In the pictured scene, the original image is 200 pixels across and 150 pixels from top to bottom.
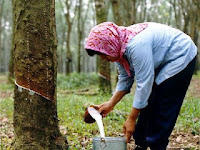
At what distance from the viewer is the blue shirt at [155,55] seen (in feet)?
7.29

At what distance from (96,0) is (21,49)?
5780 millimetres

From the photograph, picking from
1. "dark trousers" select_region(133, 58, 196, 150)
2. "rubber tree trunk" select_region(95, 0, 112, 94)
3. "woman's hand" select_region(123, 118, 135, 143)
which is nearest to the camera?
"woman's hand" select_region(123, 118, 135, 143)

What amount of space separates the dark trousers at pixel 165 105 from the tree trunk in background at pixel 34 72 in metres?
0.92

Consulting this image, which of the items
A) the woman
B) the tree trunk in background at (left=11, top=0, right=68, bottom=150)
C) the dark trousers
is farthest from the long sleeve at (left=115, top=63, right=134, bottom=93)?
the tree trunk in background at (left=11, top=0, right=68, bottom=150)

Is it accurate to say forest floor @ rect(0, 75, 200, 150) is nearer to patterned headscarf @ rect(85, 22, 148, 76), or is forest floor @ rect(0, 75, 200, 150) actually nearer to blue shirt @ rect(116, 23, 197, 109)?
blue shirt @ rect(116, 23, 197, 109)

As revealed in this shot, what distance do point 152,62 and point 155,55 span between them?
0.19 m

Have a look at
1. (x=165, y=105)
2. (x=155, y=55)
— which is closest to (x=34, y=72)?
(x=155, y=55)

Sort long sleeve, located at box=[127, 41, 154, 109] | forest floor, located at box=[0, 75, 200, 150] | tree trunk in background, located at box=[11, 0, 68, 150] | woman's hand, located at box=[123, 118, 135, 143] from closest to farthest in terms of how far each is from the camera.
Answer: long sleeve, located at box=[127, 41, 154, 109] → woman's hand, located at box=[123, 118, 135, 143] → tree trunk in background, located at box=[11, 0, 68, 150] → forest floor, located at box=[0, 75, 200, 150]

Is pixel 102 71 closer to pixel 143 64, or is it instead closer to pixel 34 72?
pixel 34 72

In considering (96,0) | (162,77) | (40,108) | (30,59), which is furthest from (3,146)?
(96,0)

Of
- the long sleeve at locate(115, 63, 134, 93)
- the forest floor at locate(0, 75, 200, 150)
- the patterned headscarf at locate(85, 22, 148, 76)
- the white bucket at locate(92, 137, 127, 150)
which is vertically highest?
the patterned headscarf at locate(85, 22, 148, 76)

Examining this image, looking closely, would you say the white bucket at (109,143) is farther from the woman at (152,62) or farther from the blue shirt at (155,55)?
the blue shirt at (155,55)

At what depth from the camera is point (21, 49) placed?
8.87ft

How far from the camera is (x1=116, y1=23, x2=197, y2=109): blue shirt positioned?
2.22m
